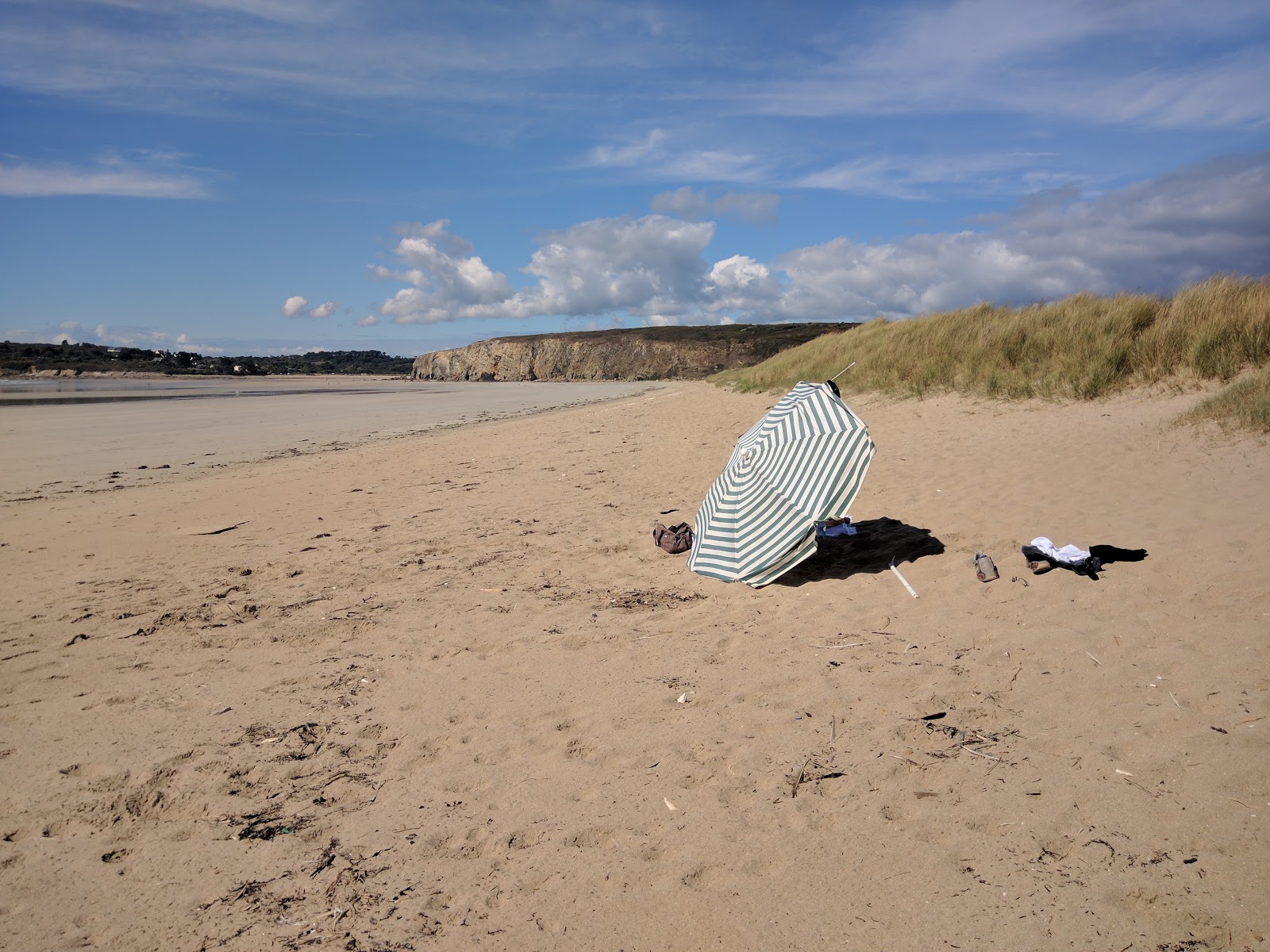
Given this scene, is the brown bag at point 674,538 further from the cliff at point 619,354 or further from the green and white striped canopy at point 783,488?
the cliff at point 619,354

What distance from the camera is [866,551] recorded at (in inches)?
233

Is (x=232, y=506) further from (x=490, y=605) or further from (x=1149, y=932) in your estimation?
(x=1149, y=932)

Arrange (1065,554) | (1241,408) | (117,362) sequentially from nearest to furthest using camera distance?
(1065,554) → (1241,408) → (117,362)

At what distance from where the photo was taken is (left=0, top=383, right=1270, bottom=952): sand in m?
2.43

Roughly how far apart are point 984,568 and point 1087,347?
7999 millimetres

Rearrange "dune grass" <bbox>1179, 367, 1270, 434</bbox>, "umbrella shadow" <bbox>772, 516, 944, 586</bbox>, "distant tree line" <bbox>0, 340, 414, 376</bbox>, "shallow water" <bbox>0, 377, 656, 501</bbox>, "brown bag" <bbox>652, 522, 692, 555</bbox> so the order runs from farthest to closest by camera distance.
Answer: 1. "distant tree line" <bbox>0, 340, 414, 376</bbox>
2. "shallow water" <bbox>0, 377, 656, 501</bbox>
3. "dune grass" <bbox>1179, 367, 1270, 434</bbox>
4. "brown bag" <bbox>652, 522, 692, 555</bbox>
5. "umbrella shadow" <bbox>772, 516, 944, 586</bbox>

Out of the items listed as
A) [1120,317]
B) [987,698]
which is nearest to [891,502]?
[987,698]

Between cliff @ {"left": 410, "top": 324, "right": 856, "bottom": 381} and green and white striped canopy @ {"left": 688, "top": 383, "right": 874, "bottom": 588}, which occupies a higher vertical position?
cliff @ {"left": 410, "top": 324, "right": 856, "bottom": 381}

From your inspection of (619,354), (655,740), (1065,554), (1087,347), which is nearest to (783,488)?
(1065,554)

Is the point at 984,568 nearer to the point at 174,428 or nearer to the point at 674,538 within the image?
the point at 674,538

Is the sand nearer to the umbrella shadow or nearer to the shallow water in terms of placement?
the umbrella shadow

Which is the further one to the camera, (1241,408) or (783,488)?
(1241,408)

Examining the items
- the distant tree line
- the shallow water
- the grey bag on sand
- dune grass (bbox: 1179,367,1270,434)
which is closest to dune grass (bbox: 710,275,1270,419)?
dune grass (bbox: 1179,367,1270,434)

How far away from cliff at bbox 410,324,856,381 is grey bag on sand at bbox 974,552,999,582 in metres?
69.2
